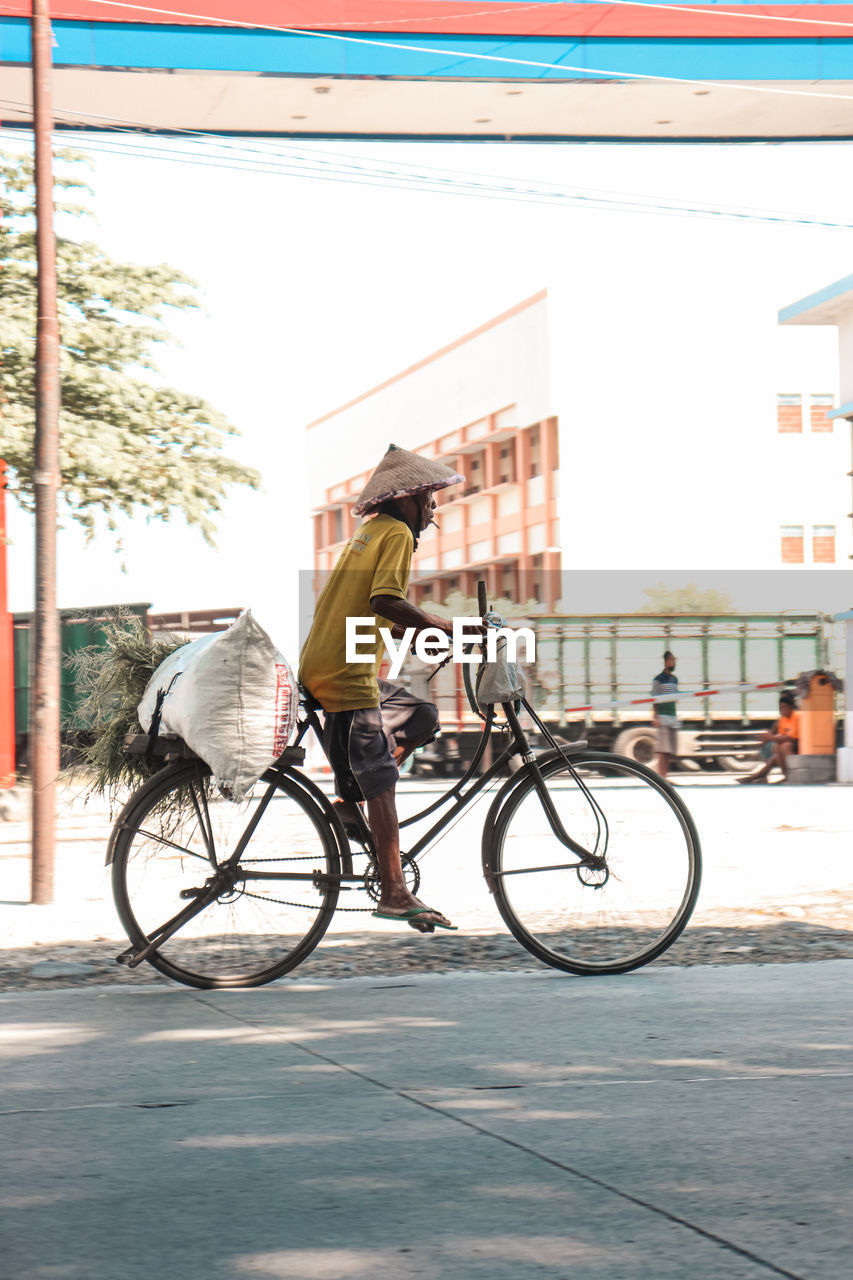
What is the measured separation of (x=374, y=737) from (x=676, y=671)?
22.4 m

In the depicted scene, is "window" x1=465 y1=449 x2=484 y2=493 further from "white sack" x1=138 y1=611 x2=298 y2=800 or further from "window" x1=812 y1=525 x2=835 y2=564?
"white sack" x1=138 y1=611 x2=298 y2=800

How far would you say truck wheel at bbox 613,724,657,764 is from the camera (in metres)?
26.3

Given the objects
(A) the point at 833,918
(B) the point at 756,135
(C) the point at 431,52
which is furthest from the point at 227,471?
(A) the point at 833,918

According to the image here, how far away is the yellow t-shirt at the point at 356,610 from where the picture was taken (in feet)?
19.0

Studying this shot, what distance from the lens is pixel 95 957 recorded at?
677cm

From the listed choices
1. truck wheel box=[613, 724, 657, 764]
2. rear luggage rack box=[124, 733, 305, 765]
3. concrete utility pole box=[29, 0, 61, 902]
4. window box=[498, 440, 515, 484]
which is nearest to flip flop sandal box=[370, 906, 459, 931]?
rear luggage rack box=[124, 733, 305, 765]

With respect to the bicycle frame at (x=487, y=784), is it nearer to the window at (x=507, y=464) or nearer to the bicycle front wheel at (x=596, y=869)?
the bicycle front wheel at (x=596, y=869)

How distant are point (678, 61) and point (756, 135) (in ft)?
10.3

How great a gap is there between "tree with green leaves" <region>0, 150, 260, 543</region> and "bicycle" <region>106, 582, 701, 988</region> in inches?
476

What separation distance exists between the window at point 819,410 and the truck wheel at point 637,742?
86.0ft

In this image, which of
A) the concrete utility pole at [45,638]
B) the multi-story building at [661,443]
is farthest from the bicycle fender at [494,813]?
the multi-story building at [661,443]

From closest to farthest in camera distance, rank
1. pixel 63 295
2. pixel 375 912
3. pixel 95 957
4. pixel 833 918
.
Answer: pixel 375 912
pixel 95 957
pixel 833 918
pixel 63 295

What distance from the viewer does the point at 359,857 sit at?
5.87m

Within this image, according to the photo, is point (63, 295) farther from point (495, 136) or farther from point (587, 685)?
point (587, 685)
